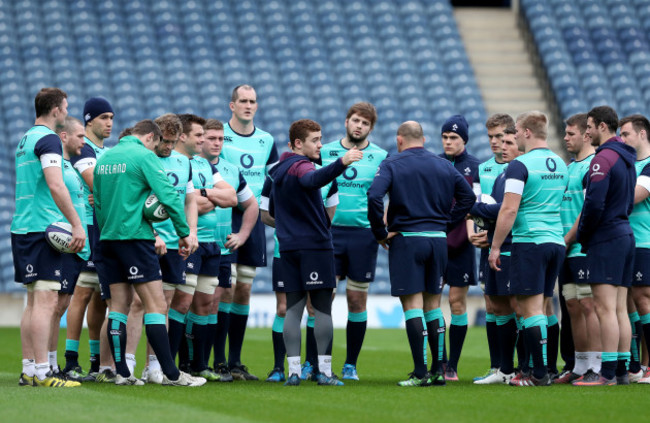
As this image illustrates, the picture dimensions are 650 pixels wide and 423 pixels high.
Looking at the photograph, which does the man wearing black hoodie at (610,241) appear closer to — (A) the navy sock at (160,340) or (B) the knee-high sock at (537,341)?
(B) the knee-high sock at (537,341)

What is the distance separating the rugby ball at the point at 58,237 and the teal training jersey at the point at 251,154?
7.37 ft

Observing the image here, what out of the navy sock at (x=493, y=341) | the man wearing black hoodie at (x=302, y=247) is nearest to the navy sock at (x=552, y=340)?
the navy sock at (x=493, y=341)

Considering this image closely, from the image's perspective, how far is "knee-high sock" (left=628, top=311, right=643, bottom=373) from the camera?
364 inches

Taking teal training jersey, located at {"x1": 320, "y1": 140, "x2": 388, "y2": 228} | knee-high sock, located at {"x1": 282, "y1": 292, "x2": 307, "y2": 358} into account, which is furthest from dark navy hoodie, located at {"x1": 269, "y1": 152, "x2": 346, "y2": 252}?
teal training jersey, located at {"x1": 320, "y1": 140, "x2": 388, "y2": 228}

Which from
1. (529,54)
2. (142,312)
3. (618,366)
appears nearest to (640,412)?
(618,366)

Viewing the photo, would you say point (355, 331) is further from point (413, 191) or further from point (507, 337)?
point (413, 191)

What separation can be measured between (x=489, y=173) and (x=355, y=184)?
1.40 metres

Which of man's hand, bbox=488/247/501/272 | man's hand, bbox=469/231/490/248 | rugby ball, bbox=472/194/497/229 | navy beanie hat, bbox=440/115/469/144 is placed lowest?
man's hand, bbox=488/247/501/272

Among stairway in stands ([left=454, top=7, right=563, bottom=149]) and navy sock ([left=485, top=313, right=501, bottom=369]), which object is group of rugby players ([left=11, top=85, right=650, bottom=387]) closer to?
navy sock ([left=485, top=313, right=501, bottom=369])

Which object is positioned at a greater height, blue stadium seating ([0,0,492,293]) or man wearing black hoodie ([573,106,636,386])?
blue stadium seating ([0,0,492,293])

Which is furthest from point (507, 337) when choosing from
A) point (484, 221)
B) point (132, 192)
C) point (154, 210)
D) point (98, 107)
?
point (98, 107)

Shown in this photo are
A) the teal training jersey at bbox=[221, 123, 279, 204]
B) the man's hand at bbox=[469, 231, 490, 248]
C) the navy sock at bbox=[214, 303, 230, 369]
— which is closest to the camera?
the man's hand at bbox=[469, 231, 490, 248]

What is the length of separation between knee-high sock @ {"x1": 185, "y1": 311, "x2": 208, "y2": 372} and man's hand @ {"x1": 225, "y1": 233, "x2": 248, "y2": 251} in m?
0.70

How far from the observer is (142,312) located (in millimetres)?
8664
